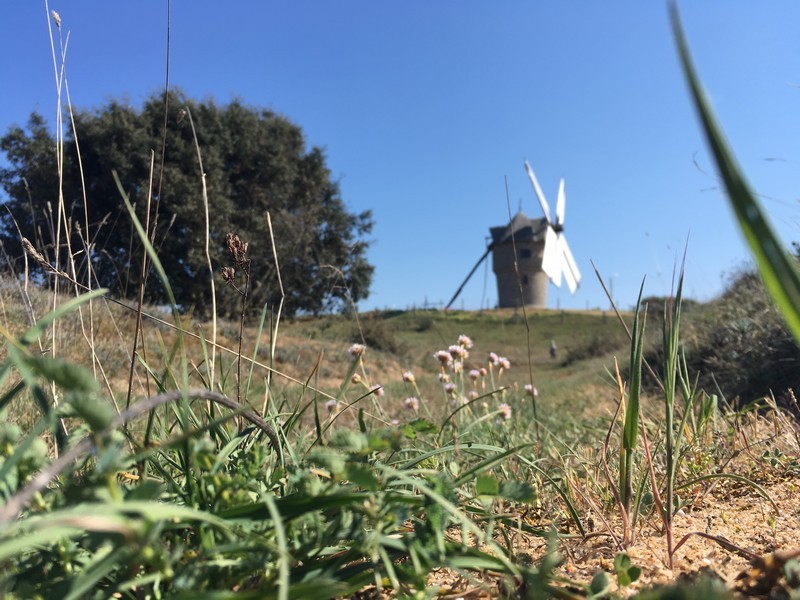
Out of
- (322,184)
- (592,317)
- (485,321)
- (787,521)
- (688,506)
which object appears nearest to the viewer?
(787,521)

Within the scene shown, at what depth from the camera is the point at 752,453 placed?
1651 millimetres

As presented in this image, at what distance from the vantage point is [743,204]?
16.6 inches

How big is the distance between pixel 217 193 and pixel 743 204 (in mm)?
16503

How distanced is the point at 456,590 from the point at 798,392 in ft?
11.1

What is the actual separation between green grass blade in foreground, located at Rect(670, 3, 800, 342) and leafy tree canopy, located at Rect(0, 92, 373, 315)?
12.7 m

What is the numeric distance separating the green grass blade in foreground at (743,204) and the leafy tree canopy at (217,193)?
12.7 meters

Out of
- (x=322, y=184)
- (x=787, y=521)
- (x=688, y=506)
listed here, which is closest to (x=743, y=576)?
(x=787, y=521)

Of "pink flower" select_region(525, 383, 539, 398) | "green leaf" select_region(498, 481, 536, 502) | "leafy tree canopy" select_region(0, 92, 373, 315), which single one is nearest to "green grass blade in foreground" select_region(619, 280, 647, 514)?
"green leaf" select_region(498, 481, 536, 502)

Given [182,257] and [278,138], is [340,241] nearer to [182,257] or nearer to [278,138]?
[278,138]

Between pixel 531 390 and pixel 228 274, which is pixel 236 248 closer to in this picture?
pixel 228 274

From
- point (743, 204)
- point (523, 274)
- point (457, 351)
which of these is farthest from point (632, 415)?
point (523, 274)

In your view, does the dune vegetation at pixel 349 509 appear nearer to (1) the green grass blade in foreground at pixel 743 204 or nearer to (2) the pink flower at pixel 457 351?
(1) the green grass blade in foreground at pixel 743 204

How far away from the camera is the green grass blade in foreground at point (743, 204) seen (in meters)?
0.40

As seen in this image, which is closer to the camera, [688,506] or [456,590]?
[456,590]
